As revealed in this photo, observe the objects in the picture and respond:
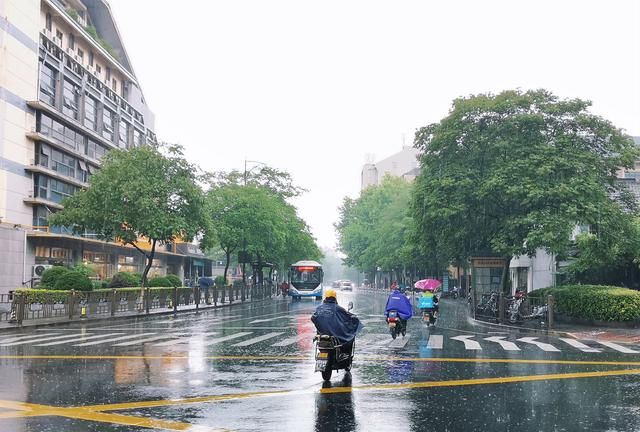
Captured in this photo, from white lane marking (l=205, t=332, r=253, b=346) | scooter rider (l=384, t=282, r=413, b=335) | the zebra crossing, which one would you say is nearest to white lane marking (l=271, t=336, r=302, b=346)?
the zebra crossing

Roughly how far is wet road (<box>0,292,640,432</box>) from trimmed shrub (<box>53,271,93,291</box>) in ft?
44.6

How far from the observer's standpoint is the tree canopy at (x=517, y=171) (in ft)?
95.0

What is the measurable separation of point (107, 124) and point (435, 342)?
174ft

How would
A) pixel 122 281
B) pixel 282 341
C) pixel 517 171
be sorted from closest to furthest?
pixel 282 341 < pixel 517 171 < pixel 122 281

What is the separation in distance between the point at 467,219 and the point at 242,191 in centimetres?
2759

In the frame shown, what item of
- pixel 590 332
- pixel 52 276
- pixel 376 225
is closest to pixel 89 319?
pixel 52 276

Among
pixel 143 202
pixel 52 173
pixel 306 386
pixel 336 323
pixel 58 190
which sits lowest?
pixel 306 386

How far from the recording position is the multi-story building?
46.2 meters

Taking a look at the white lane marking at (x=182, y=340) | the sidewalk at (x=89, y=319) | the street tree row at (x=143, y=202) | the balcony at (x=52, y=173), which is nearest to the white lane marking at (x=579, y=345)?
the white lane marking at (x=182, y=340)

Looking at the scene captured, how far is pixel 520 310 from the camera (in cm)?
2777

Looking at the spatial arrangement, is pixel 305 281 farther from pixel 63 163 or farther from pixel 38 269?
pixel 63 163

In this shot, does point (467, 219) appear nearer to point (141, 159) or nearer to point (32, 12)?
point (141, 159)

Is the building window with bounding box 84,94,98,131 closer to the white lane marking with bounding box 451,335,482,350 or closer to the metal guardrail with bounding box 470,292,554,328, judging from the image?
the metal guardrail with bounding box 470,292,554,328

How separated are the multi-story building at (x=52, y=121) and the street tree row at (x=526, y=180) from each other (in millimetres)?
26356
